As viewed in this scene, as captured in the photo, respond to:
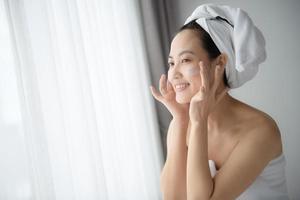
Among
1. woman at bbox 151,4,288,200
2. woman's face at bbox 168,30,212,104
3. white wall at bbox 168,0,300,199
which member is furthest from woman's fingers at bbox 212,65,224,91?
white wall at bbox 168,0,300,199

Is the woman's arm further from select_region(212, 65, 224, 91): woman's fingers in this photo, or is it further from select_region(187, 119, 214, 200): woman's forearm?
select_region(212, 65, 224, 91): woman's fingers

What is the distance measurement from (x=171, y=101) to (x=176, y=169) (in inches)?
11.4

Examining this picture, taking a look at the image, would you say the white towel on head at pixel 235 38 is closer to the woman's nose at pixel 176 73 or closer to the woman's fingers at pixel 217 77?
the woman's fingers at pixel 217 77

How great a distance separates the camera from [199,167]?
119 centimetres

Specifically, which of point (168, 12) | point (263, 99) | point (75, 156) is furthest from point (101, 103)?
point (263, 99)

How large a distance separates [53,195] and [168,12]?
1668 mm

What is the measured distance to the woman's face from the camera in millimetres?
1395

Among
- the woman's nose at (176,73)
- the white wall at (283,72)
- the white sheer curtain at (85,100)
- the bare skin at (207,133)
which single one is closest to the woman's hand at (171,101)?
the bare skin at (207,133)

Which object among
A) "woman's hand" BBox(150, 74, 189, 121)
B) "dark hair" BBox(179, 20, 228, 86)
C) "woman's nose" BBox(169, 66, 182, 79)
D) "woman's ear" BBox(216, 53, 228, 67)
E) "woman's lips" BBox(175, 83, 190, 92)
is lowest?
"woman's hand" BBox(150, 74, 189, 121)

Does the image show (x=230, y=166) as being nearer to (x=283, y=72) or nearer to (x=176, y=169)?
(x=176, y=169)

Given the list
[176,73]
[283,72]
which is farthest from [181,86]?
[283,72]

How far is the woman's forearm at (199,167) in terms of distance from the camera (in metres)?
1.17

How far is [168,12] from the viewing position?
2.94 meters

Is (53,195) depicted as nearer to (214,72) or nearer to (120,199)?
(120,199)
